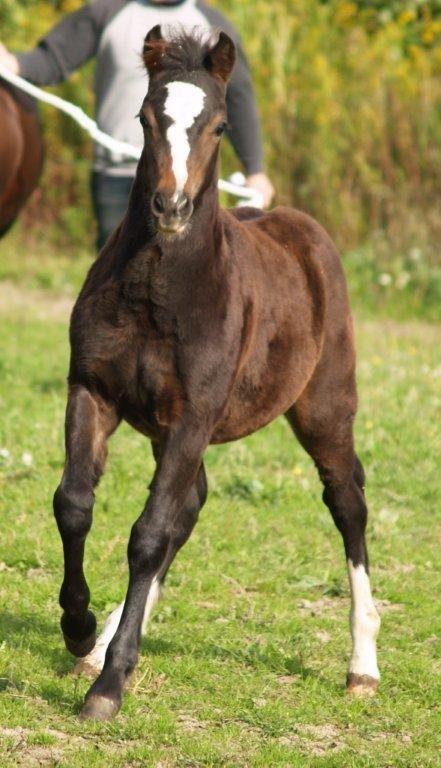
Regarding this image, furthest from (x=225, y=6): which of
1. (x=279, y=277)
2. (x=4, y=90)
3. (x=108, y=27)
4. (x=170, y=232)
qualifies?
(x=170, y=232)

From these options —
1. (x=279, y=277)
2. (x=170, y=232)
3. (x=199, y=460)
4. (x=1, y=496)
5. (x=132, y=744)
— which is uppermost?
(x=170, y=232)

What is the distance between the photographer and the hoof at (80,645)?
464 centimetres

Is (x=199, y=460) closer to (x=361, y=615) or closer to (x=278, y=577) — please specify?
(x=361, y=615)

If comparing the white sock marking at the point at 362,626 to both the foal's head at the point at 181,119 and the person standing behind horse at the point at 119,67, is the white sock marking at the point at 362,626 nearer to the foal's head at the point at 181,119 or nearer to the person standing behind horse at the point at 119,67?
the foal's head at the point at 181,119

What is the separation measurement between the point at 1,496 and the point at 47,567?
88cm

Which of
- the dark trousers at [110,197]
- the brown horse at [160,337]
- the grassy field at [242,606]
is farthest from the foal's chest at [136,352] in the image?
the dark trousers at [110,197]

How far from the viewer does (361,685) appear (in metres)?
4.97

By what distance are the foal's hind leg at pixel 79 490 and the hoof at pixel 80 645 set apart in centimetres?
2

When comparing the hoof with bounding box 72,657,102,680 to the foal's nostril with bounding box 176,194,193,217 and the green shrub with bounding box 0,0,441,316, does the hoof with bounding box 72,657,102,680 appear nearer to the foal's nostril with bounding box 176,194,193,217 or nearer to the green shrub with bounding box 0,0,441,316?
the foal's nostril with bounding box 176,194,193,217

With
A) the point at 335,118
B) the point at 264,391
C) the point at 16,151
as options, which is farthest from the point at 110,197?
the point at 335,118

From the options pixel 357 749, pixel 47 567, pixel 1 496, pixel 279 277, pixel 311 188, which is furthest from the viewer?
pixel 311 188

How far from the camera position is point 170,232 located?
418cm

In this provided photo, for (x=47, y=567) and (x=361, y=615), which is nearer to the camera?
(x=361, y=615)

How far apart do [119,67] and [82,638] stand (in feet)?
12.3
